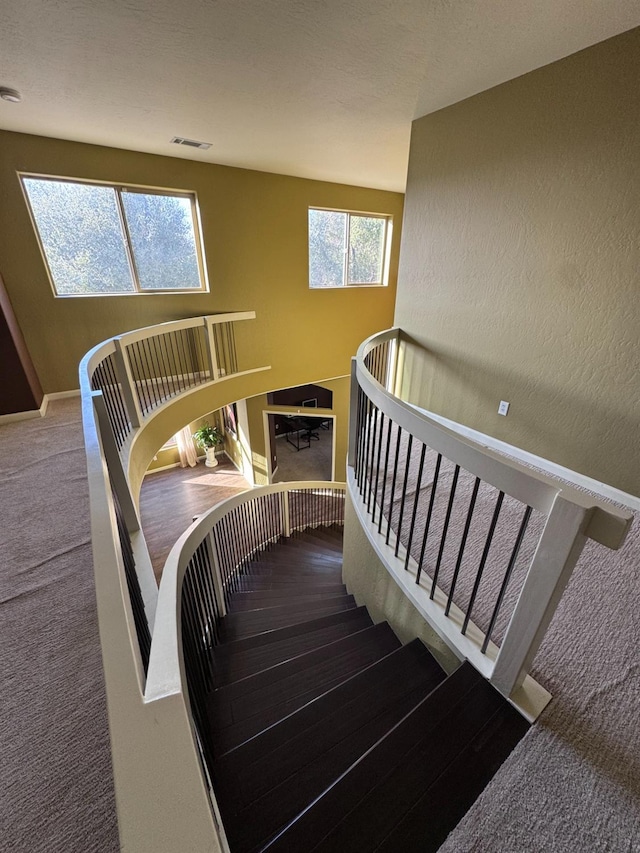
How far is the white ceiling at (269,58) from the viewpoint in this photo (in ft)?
5.98

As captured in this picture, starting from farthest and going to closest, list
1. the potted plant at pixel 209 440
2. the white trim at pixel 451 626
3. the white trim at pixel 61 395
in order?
the potted plant at pixel 209 440 → the white trim at pixel 61 395 → the white trim at pixel 451 626

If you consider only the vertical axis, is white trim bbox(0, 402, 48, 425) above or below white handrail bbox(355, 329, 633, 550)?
below

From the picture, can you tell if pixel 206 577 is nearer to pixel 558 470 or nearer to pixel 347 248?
pixel 558 470

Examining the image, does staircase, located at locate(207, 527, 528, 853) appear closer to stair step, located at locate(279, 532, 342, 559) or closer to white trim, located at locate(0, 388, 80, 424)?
stair step, located at locate(279, 532, 342, 559)

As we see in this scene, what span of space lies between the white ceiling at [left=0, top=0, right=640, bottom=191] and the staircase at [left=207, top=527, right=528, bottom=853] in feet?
10.7

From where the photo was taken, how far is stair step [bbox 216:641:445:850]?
1.05m

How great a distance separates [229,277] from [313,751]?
5363mm

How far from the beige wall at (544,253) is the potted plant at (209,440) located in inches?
246

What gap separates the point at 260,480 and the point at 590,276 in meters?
6.68

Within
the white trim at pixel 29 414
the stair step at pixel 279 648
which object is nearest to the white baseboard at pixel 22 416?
the white trim at pixel 29 414

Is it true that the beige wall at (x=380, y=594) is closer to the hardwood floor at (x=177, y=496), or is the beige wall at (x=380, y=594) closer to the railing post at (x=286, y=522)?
the railing post at (x=286, y=522)

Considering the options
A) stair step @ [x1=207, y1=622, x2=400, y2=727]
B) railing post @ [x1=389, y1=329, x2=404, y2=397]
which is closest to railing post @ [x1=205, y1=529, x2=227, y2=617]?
stair step @ [x1=207, y1=622, x2=400, y2=727]

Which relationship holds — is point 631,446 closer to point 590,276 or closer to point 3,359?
point 590,276

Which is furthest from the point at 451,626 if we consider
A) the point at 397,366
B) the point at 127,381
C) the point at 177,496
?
the point at 177,496
